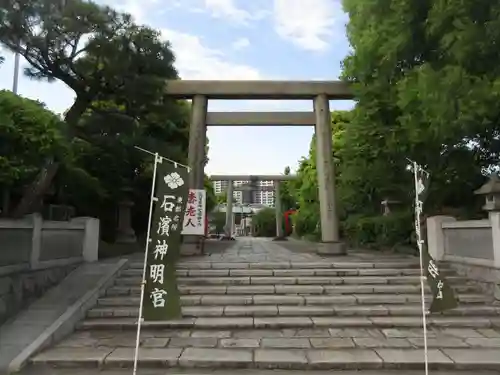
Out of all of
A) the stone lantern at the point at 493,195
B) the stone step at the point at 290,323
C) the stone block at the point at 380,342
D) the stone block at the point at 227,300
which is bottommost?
the stone block at the point at 380,342

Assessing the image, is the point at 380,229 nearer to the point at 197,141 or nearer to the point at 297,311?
the point at 197,141

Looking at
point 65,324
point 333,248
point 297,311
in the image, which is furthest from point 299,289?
point 333,248

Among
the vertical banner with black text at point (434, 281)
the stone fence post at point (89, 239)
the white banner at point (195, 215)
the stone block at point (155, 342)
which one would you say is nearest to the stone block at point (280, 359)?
the stone block at point (155, 342)

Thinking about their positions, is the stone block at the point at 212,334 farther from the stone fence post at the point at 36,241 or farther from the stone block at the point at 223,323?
the stone fence post at the point at 36,241

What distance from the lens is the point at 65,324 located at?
22.0ft

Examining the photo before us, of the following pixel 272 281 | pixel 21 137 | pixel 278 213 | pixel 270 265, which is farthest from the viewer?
pixel 278 213

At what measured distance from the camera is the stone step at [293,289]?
852 centimetres

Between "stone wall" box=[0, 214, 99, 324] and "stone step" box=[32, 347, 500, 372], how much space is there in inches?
77.6

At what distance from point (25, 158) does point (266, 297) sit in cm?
465

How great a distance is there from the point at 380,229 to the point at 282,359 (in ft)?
36.6

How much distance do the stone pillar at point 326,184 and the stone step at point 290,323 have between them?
5.88 meters

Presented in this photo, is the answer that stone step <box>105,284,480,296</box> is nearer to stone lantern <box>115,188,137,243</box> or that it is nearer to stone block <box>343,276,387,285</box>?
stone block <box>343,276,387,285</box>

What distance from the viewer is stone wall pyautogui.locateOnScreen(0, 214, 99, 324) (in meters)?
7.25

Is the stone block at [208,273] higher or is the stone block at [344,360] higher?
the stone block at [208,273]
